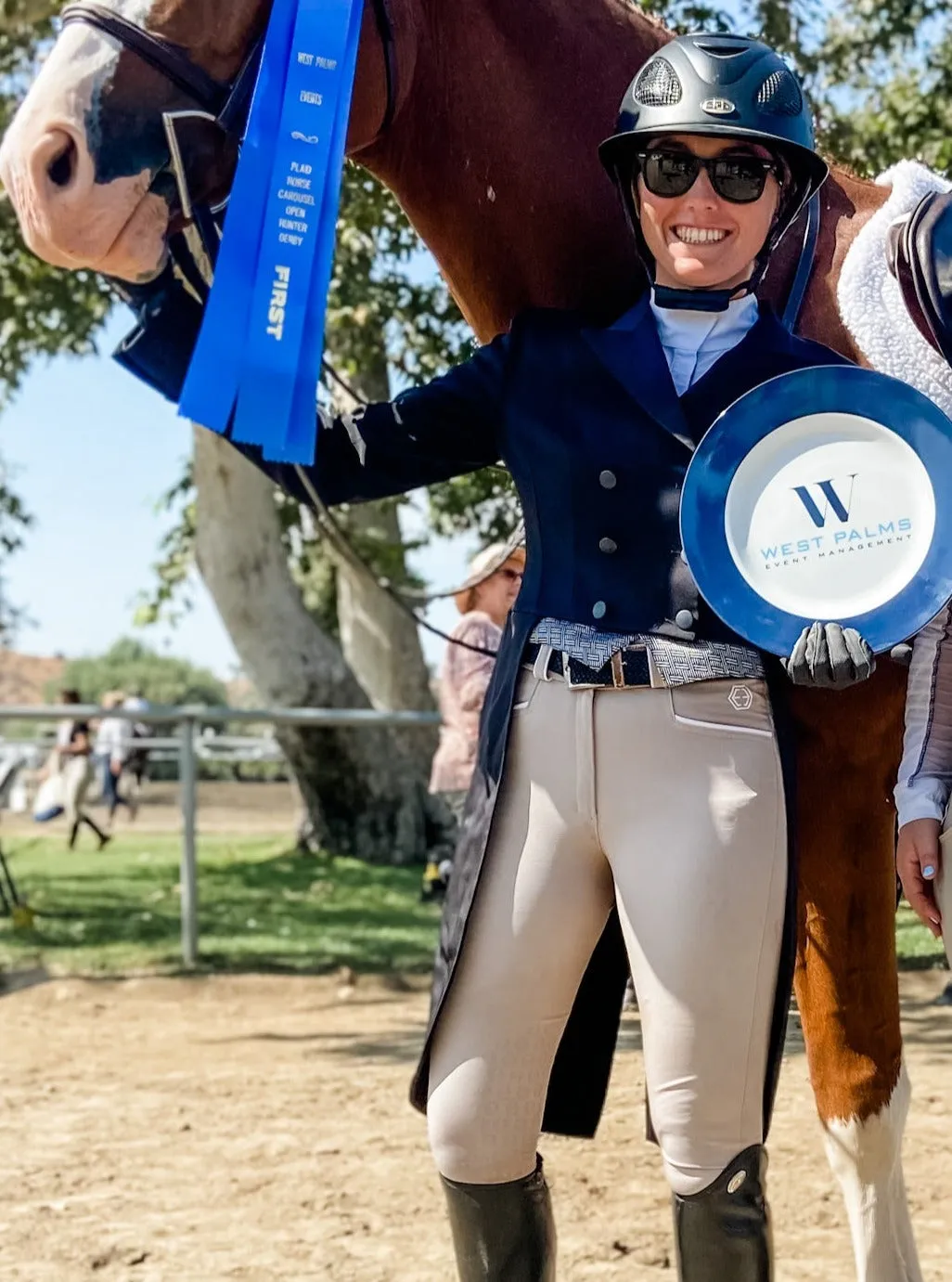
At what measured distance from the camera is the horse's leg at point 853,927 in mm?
2100

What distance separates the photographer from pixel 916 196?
2.19 meters

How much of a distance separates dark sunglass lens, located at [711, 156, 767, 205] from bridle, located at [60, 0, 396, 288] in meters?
0.54

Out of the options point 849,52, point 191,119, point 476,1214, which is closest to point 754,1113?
point 476,1214

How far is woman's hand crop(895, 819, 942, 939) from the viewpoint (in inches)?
77.4

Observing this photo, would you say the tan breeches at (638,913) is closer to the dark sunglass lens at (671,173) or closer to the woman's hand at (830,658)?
the woman's hand at (830,658)

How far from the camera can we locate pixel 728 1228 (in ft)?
6.21

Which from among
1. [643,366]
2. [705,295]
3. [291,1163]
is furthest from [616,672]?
[291,1163]

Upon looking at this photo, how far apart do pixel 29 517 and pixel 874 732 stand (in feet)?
51.7

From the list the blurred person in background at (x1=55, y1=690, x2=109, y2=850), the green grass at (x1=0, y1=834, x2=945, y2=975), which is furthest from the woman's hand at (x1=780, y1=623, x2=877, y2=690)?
the blurred person in background at (x1=55, y1=690, x2=109, y2=850)

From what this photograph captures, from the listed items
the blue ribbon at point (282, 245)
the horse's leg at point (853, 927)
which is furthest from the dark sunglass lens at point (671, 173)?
the horse's leg at point (853, 927)

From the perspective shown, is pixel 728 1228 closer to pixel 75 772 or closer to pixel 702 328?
pixel 702 328

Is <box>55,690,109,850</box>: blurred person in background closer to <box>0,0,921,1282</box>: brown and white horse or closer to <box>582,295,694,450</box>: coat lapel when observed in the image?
<box>0,0,921,1282</box>: brown and white horse

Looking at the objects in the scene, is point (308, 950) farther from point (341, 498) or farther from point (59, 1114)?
point (341, 498)

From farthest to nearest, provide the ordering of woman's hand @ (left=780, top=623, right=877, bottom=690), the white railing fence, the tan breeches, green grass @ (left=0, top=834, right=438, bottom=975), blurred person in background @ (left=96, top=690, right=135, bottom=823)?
blurred person in background @ (left=96, top=690, right=135, bottom=823), green grass @ (left=0, top=834, right=438, bottom=975), the white railing fence, the tan breeches, woman's hand @ (left=780, top=623, right=877, bottom=690)
